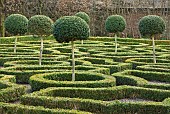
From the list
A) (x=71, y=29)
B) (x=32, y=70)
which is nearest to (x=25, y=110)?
(x=71, y=29)

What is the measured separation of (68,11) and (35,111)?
109 ft

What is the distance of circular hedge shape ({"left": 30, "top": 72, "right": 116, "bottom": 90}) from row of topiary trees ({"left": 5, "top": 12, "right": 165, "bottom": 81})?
71 cm

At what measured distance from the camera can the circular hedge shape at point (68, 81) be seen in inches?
477

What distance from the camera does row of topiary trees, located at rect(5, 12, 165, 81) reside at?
13.0 metres

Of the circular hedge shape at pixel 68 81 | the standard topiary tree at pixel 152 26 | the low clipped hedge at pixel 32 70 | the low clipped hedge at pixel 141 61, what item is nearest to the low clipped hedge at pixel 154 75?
the low clipped hedge at pixel 32 70

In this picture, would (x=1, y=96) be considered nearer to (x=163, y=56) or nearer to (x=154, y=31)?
(x=154, y=31)

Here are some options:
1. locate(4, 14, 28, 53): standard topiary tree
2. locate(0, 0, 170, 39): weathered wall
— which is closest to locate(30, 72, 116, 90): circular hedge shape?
locate(4, 14, 28, 53): standard topiary tree

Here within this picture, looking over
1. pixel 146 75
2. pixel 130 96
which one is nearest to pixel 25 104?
pixel 130 96

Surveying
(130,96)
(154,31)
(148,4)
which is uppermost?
(148,4)

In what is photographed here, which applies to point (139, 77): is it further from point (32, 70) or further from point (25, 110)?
point (25, 110)

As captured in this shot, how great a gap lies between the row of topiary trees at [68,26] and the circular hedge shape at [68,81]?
0.71 m

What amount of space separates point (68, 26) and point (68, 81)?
1.78 meters

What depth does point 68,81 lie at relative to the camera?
12406 mm

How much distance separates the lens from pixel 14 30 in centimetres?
2062
